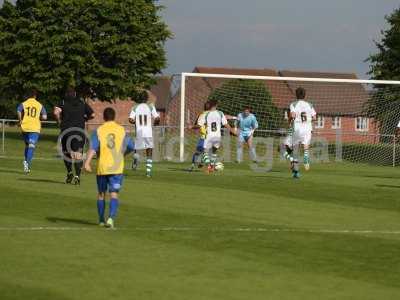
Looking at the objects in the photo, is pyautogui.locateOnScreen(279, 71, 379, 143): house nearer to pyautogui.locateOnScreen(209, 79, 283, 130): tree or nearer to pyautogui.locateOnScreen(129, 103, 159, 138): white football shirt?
pyautogui.locateOnScreen(209, 79, 283, 130): tree

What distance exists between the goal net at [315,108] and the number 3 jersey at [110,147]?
22.3 meters

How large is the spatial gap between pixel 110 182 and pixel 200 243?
1999 mm

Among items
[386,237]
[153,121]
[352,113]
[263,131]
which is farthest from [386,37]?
[386,237]

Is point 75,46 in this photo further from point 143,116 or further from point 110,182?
point 110,182

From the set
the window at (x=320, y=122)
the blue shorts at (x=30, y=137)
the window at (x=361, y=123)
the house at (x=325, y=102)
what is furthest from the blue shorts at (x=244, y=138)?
the blue shorts at (x=30, y=137)

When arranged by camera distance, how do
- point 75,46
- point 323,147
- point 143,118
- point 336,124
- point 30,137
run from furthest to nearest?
1. point 75,46
2. point 336,124
3. point 323,147
4. point 143,118
5. point 30,137

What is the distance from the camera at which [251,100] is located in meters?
40.8

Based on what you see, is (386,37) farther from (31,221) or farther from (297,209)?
(31,221)

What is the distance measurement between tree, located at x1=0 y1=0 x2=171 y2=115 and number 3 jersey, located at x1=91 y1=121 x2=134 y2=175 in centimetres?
4885

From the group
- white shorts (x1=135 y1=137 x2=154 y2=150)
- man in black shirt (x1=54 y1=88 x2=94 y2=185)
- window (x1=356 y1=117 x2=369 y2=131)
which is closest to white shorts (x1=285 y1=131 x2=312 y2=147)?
white shorts (x1=135 y1=137 x2=154 y2=150)

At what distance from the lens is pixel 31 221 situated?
47.5 ft

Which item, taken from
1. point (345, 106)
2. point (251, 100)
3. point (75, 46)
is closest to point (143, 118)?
point (251, 100)

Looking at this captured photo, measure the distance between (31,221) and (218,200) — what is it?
4.68 meters

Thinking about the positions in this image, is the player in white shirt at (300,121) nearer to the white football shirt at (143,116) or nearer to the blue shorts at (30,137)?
the white football shirt at (143,116)
